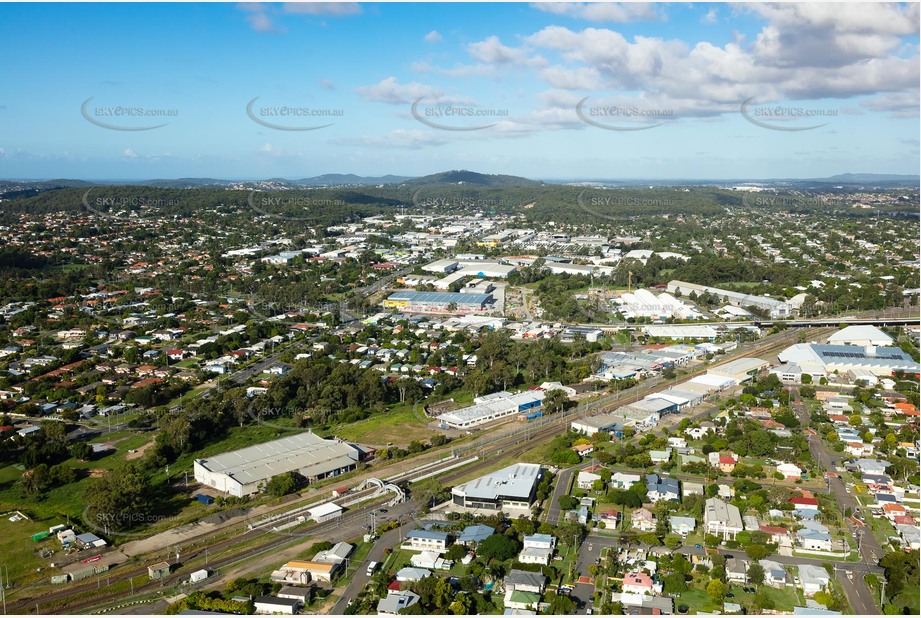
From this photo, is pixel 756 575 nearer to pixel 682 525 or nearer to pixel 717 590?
pixel 717 590

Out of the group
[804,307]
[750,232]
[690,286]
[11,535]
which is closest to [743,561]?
[11,535]

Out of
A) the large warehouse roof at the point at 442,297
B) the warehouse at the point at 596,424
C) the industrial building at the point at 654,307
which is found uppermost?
the large warehouse roof at the point at 442,297

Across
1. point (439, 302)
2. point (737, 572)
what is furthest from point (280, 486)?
point (439, 302)

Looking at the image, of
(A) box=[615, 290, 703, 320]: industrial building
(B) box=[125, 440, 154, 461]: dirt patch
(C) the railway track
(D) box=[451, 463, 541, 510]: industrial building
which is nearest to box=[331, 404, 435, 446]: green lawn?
(C) the railway track

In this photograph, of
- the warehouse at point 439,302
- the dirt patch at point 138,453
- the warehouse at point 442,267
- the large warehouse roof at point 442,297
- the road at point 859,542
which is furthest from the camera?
the warehouse at point 442,267

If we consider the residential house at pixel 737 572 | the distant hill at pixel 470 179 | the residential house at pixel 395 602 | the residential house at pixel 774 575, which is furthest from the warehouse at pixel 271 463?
the distant hill at pixel 470 179

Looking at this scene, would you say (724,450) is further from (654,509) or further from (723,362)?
(723,362)

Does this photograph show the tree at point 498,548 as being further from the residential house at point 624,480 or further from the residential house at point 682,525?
the residential house at point 624,480
